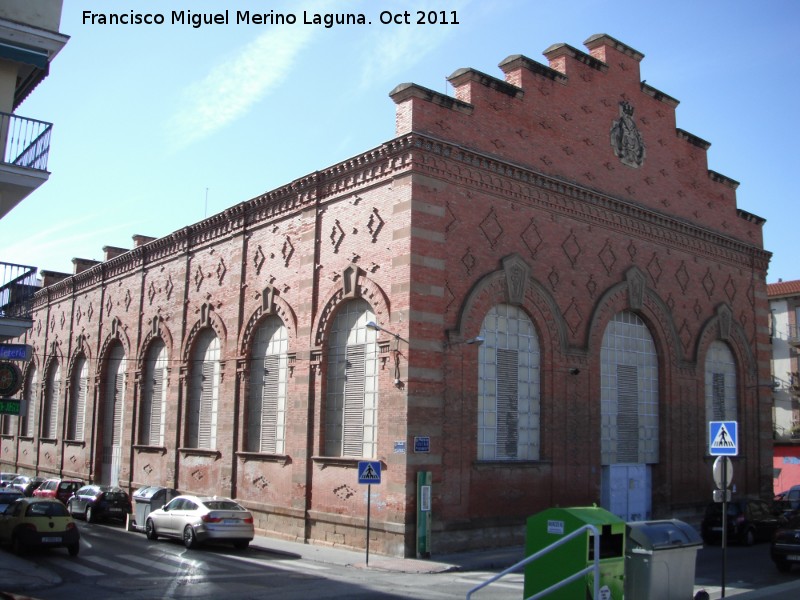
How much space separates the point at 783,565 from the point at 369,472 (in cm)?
1003

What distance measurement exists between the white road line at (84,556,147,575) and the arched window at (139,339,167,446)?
12.2 metres

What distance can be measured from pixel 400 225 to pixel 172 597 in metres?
10.9

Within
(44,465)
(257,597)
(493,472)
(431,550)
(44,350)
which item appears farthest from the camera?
(44,350)

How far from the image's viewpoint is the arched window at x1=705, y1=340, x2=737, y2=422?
31.2 m

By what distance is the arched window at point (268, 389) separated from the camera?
1051 inches

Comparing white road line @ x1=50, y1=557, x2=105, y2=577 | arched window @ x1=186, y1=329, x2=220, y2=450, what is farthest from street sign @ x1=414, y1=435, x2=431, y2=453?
arched window @ x1=186, y1=329, x2=220, y2=450

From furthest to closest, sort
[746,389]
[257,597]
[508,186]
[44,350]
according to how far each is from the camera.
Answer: [44,350], [746,389], [508,186], [257,597]

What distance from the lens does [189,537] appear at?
23.1 m

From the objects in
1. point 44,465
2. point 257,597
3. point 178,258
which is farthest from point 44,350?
point 257,597

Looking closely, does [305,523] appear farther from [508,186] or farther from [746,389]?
[746,389]

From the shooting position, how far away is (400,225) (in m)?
22.1

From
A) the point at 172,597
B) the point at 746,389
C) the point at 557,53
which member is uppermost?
the point at 557,53

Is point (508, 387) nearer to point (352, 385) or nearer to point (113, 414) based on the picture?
point (352, 385)

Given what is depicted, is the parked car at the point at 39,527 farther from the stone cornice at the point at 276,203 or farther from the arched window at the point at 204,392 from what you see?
the stone cornice at the point at 276,203
